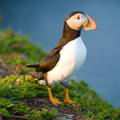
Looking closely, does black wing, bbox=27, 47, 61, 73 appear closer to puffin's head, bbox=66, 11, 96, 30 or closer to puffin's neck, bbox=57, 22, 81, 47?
puffin's neck, bbox=57, 22, 81, 47

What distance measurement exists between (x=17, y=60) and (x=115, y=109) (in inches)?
116

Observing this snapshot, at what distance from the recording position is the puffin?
9461 millimetres

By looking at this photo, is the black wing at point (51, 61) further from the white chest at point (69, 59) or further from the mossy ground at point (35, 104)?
the mossy ground at point (35, 104)

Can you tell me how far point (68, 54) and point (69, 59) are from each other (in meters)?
0.08

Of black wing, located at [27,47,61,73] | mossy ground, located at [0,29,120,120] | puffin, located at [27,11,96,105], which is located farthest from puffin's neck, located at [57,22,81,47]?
mossy ground, located at [0,29,120,120]

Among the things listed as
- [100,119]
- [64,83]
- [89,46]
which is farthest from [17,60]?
[89,46]

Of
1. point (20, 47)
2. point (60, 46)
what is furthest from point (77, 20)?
point (20, 47)

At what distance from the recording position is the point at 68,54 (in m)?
9.45

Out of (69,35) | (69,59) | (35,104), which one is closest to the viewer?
(69,59)

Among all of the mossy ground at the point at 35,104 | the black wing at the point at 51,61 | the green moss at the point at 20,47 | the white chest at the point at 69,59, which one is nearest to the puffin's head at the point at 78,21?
the white chest at the point at 69,59

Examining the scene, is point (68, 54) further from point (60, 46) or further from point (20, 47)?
point (20, 47)

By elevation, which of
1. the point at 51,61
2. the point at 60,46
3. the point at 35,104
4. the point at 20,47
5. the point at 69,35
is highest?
the point at 20,47

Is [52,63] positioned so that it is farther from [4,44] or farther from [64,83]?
[4,44]

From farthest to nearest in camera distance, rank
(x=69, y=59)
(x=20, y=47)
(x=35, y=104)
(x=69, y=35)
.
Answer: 1. (x=20, y=47)
2. (x=69, y=35)
3. (x=35, y=104)
4. (x=69, y=59)
